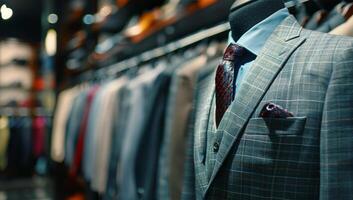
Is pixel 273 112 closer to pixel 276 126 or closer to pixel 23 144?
pixel 276 126

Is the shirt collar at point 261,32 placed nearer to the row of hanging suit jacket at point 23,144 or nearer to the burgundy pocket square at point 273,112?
the burgundy pocket square at point 273,112

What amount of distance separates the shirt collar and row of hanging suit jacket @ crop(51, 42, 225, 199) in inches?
12.5

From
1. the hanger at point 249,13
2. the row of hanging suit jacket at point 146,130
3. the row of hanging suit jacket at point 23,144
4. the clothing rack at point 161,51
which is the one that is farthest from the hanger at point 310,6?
the row of hanging suit jacket at point 23,144

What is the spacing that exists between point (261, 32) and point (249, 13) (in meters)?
0.08

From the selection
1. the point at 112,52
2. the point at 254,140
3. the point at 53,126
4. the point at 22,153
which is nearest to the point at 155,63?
the point at 112,52

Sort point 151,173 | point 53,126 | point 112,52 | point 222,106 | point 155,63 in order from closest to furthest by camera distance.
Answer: point 222,106, point 151,173, point 155,63, point 112,52, point 53,126

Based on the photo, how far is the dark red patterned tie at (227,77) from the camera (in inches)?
41.6

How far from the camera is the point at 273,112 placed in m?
0.88

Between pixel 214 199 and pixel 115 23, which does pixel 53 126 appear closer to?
pixel 115 23

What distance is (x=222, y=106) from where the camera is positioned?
1.06 metres

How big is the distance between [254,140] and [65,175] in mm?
3837

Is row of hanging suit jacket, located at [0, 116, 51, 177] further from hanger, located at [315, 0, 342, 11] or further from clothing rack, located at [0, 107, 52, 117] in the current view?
hanger, located at [315, 0, 342, 11]

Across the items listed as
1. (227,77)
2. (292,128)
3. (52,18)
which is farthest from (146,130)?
(52,18)

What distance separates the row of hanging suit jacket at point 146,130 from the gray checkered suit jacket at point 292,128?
0.44 meters
